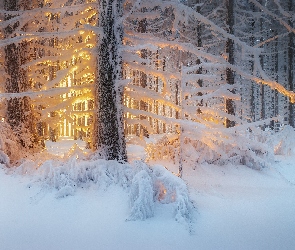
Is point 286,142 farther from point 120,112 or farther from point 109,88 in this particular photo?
point 109,88

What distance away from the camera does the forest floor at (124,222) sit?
12.0 ft

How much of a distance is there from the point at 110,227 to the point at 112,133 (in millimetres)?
2413

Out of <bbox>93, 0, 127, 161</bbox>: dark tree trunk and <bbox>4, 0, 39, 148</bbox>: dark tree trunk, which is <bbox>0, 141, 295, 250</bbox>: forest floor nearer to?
<bbox>93, 0, 127, 161</bbox>: dark tree trunk

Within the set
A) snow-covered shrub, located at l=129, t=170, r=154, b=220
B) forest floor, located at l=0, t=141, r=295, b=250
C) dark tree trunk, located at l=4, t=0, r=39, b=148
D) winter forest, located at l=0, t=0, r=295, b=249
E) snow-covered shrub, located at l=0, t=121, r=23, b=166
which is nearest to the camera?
forest floor, located at l=0, t=141, r=295, b=250

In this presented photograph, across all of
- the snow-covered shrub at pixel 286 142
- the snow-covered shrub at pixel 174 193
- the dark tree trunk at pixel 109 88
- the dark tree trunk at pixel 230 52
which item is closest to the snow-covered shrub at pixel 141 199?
the snow-covered shrub at pixel 174 193

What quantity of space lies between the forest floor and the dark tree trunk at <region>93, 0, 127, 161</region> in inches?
48.1

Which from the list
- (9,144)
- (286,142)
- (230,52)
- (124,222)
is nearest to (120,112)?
(124,222)

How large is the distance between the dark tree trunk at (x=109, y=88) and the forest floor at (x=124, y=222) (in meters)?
1.22

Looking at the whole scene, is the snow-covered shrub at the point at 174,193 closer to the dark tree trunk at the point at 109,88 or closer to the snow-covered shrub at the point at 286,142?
the dark tree trunk at the point at 109,88

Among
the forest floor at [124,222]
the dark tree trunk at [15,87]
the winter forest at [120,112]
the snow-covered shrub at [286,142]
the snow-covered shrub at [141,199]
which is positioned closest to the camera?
the forest floor at [124,222]

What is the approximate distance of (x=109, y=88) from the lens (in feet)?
19.9

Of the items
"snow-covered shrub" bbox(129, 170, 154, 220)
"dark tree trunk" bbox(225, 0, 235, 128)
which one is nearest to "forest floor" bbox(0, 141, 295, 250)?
"snow-covered shrub" bbox(129, 170, 154, 220)

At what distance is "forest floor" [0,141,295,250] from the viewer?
367 centimetres

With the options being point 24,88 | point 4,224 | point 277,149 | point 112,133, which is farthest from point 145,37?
point 277,149
